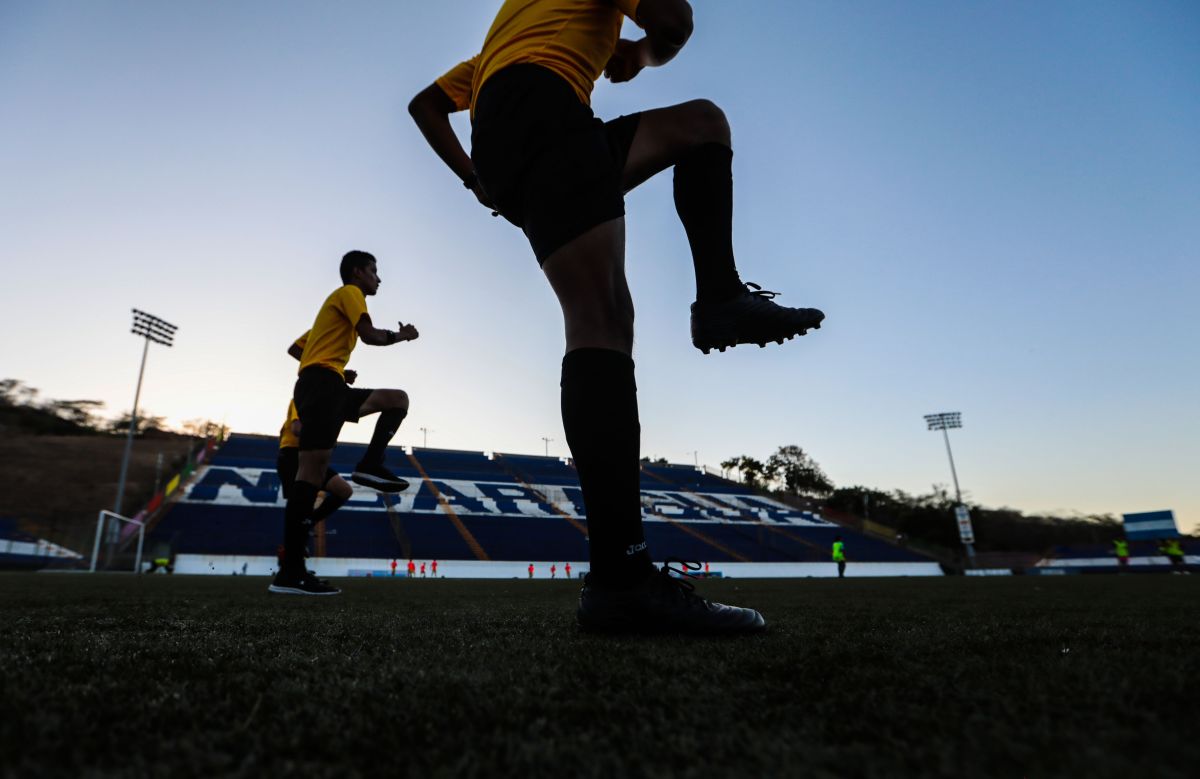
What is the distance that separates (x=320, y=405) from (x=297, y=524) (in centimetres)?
77

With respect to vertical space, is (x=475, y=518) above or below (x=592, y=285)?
above

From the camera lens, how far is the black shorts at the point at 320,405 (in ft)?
11.9

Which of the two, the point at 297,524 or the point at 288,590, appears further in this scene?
the point at 297,524

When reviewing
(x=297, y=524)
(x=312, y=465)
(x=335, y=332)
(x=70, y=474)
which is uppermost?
(x=70, y=474)

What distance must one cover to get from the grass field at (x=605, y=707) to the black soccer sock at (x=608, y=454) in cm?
19

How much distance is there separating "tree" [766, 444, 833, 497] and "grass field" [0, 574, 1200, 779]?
6349 cm

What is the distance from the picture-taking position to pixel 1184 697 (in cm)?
72

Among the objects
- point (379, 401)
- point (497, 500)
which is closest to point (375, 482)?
point (379, 401)

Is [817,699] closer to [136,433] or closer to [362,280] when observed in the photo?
[362,280]

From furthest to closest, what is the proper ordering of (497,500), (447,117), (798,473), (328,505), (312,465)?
(798,473) → (497,500) → (328,505) → (312,465) → (447,117)

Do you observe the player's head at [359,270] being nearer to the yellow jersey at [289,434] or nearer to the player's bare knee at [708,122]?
the yellow jersey at [289,434]

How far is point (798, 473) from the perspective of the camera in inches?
2453

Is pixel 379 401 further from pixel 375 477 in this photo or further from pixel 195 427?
pixel 195 427

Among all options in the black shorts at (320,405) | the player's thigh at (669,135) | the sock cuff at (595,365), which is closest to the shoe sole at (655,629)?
the sock cuff at (595,365)
